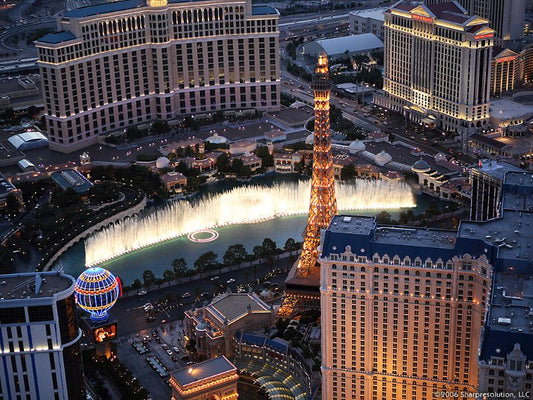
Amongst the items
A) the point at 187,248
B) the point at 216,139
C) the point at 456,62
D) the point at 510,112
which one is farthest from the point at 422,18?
the point at 187,248

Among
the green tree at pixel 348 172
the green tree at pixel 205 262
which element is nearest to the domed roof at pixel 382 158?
the green tree at pixel 348 172

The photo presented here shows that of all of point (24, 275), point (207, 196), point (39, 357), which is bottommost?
point (207, 196)

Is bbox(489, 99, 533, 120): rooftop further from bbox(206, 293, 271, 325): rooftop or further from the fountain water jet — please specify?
bbox(206, 293, 271, 325): rooftop

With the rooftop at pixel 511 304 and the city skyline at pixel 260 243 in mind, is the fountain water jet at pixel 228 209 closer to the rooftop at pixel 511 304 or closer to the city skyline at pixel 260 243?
the city skyline at pixel 260 243

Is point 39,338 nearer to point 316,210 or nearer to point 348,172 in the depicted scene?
point 316,210

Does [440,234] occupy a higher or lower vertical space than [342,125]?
higher

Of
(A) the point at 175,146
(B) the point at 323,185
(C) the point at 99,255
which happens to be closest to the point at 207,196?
(A) the point at 175,146

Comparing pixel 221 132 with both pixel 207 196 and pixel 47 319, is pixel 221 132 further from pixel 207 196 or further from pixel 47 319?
pixel 47 319

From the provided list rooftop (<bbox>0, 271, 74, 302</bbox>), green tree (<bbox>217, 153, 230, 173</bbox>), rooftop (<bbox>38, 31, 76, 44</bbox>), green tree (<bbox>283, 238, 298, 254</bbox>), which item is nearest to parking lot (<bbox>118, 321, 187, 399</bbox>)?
rooftop (<bbox>0, 271, 74, 302</bbox>)
